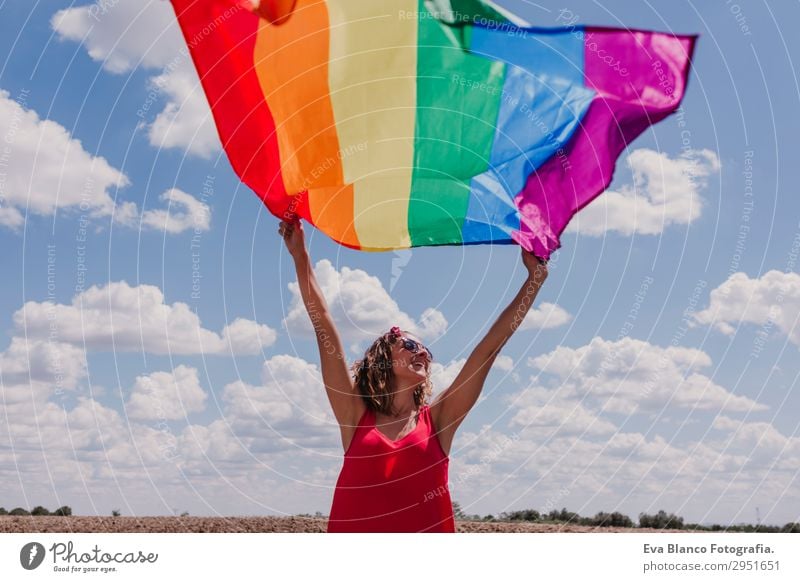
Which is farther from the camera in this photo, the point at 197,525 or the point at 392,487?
the point at 197,525

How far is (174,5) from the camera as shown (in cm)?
828

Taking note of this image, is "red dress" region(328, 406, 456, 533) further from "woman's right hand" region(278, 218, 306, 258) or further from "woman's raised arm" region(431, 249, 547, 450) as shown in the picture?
"woman's right hand" region(278, 218, 306, 258)

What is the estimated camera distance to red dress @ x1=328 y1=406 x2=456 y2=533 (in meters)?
6.44

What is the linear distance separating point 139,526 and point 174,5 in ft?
29.2

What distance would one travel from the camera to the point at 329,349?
7.01 meters

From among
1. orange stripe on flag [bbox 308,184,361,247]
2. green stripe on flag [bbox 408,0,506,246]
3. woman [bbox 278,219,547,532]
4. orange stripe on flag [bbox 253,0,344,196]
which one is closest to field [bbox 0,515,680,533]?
orange stripe on flag [bbox 308,184,361,247]

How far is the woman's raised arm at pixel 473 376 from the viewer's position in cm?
693

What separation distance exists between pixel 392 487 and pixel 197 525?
8.76 meters

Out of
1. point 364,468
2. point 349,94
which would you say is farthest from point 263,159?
point 364,468
